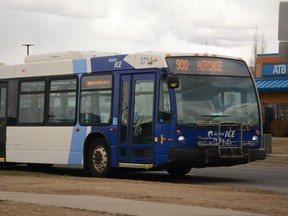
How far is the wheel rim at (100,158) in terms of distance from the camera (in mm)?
19953

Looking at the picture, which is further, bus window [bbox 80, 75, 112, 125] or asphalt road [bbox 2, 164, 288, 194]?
bus window [bbox 80, 75, 112, 125]

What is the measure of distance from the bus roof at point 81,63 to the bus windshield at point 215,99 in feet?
2.36

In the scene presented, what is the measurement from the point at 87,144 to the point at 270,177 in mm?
4883


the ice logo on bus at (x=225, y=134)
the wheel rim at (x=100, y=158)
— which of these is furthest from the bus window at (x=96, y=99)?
the ice logo on bus at (x=225, y=134)

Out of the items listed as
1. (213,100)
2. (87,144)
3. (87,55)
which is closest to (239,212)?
(213,100)

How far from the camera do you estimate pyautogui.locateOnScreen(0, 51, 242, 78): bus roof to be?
1905 cm

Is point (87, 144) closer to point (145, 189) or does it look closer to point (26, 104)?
point (26, 104)

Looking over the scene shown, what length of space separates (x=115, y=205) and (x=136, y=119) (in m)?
6.58

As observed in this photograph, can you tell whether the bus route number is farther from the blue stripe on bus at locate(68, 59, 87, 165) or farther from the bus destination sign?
the blue stripe on bus at locate(68, 59, 87, 165)

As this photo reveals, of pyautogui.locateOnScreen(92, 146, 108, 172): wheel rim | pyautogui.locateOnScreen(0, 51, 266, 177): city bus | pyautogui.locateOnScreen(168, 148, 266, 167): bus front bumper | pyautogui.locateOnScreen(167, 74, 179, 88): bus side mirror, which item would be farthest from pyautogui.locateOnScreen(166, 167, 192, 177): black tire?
pyautogui.locateOnScreen(167, 74, 179, 88): bus side mirror

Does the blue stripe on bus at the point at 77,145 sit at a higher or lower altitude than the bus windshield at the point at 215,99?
lower

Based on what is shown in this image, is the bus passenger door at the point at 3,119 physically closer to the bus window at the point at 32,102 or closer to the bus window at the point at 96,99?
the bus window at the point at 32,102

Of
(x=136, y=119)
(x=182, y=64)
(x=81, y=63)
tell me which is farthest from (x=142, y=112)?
(x=81, y=63)

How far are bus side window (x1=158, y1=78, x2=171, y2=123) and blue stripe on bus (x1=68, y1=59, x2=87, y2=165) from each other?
2.68 metres
